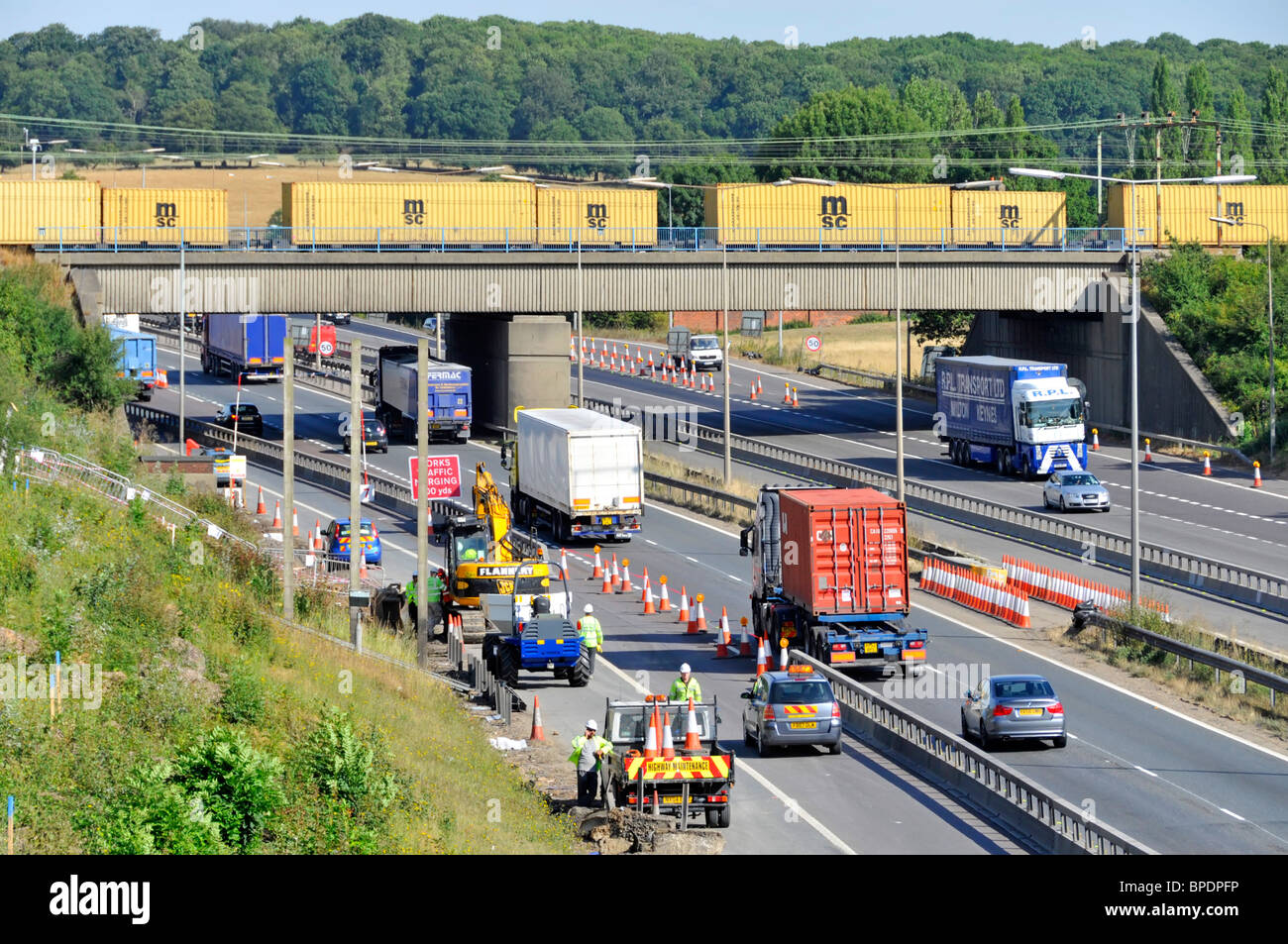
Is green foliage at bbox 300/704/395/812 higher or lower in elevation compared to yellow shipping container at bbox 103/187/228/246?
lower

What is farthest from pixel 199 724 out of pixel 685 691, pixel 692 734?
pixel 685 691

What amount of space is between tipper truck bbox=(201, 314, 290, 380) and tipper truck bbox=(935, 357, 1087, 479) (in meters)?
36.8

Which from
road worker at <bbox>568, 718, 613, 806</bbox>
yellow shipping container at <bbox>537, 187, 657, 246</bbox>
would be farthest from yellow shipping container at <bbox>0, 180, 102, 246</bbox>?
road worker at <bbox>568, 718, 613, 806</bbox>

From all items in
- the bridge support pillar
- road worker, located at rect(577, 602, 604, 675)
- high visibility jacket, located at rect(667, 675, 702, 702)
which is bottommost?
road worker, located at rect(577, 602, 604, 675)

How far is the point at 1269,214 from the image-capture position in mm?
84688

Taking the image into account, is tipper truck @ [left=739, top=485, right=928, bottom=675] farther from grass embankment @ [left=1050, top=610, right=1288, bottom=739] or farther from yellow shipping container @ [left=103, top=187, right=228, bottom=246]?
yellow shipping container @ [left=103, top=187, right=228, bottom=246]

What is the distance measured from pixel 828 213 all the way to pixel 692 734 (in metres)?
61.2

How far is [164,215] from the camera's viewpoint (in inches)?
2886

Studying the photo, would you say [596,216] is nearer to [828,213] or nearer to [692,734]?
[828,213]

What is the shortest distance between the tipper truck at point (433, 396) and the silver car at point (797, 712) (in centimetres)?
4380

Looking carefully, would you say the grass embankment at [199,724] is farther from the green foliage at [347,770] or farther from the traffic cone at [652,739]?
the traffic cone at [652,739]

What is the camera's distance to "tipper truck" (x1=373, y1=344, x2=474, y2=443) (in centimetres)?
7075
